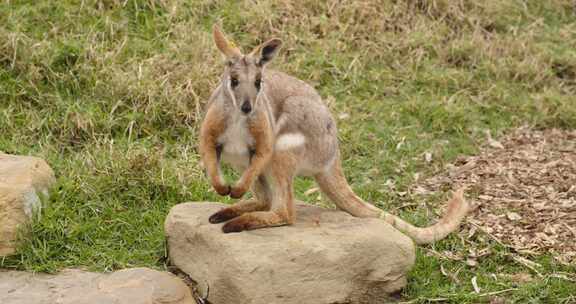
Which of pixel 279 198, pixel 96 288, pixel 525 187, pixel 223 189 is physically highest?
pixel 223 189

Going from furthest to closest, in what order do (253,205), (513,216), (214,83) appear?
(214,83) → (513,216) → (253,205)

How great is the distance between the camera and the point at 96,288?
5.14 meters

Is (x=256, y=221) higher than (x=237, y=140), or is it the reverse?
(x=237, y=140)

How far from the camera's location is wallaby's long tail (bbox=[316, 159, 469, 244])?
5.75 meters

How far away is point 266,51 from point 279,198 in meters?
0.91

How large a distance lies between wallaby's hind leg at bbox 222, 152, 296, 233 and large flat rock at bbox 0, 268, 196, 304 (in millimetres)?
583

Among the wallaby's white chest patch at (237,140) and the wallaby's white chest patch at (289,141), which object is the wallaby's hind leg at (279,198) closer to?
the wallaby's white chest patch at (289,141)

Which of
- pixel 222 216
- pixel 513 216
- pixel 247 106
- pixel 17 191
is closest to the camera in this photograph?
pixel 247 106

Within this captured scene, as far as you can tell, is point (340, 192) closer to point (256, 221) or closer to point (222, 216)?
point (256, 221)

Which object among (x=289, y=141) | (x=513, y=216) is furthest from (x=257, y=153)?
(x=513, y=216)

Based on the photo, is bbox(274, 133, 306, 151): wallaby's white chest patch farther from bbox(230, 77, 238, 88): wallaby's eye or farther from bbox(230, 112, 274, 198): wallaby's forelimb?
bbox(230, 77, 238, 88): wallaby's eye

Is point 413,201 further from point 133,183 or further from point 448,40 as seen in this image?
point 448,40

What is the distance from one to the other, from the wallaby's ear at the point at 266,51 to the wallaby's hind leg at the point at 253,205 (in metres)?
0.83

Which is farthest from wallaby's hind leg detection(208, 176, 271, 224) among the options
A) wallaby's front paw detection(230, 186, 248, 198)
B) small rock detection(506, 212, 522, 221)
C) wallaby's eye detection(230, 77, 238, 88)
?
small rock detection(506, 212, 522, 221)
